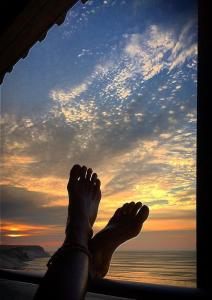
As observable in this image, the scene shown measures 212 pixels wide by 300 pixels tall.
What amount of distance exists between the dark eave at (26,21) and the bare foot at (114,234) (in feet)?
3.78

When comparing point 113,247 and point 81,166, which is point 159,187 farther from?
point 113,247

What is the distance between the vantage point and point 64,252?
107 centimetres

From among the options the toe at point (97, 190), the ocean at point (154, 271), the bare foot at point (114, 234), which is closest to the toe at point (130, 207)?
the bare foot at point (114, 234)

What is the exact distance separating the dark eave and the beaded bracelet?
1101 millimetres

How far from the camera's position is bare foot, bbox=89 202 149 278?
1.44 meters

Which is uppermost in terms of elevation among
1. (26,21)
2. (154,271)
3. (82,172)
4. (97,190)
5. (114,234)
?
(26,21)

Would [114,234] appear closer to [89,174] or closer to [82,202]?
[82,202]

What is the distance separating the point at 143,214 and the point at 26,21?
144 cm

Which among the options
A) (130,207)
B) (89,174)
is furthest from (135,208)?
(89,174)

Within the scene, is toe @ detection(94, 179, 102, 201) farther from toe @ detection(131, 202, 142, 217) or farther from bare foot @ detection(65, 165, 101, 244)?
toe @ detection(131, 202, 142, 217)

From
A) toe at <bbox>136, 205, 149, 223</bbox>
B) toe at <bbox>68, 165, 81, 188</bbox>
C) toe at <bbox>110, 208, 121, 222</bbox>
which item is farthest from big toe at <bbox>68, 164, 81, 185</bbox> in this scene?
toe at <bbox>136, 205, 149, 223</bbox>

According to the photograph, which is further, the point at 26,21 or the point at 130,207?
the point at 130,207

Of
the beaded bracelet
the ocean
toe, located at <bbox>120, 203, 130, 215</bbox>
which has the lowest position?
the ocean

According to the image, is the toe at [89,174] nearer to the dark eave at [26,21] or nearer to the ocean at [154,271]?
the dark eave at [26,21]
